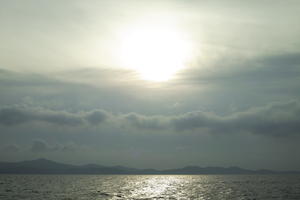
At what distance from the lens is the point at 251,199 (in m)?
107

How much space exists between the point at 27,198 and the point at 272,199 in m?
74.8

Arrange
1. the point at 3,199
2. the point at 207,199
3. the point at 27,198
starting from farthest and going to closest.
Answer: the point at 207,199 < the point at 27,198 < the point at 3,199

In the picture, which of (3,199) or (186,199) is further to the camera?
(186,199)

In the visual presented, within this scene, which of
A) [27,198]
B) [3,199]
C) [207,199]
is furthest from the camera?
[207,199]

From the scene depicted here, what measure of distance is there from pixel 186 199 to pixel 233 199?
48.3ft

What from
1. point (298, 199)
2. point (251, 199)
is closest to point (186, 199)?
point (251, 199)

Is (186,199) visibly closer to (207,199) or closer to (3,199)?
(207,199)

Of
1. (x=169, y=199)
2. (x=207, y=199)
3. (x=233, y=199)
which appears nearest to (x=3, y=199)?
(x=169, y=199)

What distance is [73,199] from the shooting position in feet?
334

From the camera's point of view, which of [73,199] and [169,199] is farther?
[169,199]

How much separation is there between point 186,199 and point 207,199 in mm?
6729

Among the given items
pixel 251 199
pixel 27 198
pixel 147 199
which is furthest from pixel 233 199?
pixel 27 198

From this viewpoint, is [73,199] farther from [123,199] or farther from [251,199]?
[251,199]

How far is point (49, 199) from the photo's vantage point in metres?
101
